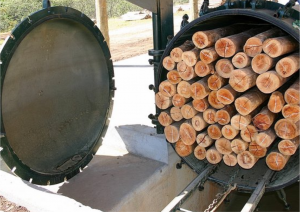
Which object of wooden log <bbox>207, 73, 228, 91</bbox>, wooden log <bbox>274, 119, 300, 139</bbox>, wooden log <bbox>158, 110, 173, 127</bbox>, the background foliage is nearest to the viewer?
wooden log <bbox>274, 119, 300, 139</bbox>

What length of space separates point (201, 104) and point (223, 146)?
415 mm

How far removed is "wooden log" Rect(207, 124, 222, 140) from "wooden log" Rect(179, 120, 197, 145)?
17 cm

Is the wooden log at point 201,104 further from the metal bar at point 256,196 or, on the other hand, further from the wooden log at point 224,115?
the metal bar at point 256,196

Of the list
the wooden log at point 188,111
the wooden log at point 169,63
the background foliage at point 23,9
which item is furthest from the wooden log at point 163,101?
the background foliage at point 23,9

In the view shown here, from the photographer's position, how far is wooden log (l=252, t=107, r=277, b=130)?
2771mm

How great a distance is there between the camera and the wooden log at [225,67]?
9.26 ft

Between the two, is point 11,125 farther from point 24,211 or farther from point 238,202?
point 238,202

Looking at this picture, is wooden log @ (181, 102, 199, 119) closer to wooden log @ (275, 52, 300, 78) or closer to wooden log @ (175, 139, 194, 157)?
wooden log @ (175, 139, 194, 157)

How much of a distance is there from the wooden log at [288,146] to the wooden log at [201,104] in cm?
68

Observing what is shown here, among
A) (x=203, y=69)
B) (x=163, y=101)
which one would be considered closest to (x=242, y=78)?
(x=203, y=69)

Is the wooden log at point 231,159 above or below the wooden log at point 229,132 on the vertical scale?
below

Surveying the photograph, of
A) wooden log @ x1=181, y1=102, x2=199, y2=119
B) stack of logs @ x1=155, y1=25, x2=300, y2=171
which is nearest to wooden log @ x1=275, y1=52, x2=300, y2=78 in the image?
stack of logs @ x1=155, y1=25, x2=300, y2=171

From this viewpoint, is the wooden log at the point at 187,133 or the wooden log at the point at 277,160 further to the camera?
the wooden log at the point at 187,133

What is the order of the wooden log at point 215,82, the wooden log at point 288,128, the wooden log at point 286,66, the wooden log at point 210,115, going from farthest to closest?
the wooden log at point 210,115
the wooden log at point 215,82
the wooden log at point 288,128
the wooden log at point 286,66
